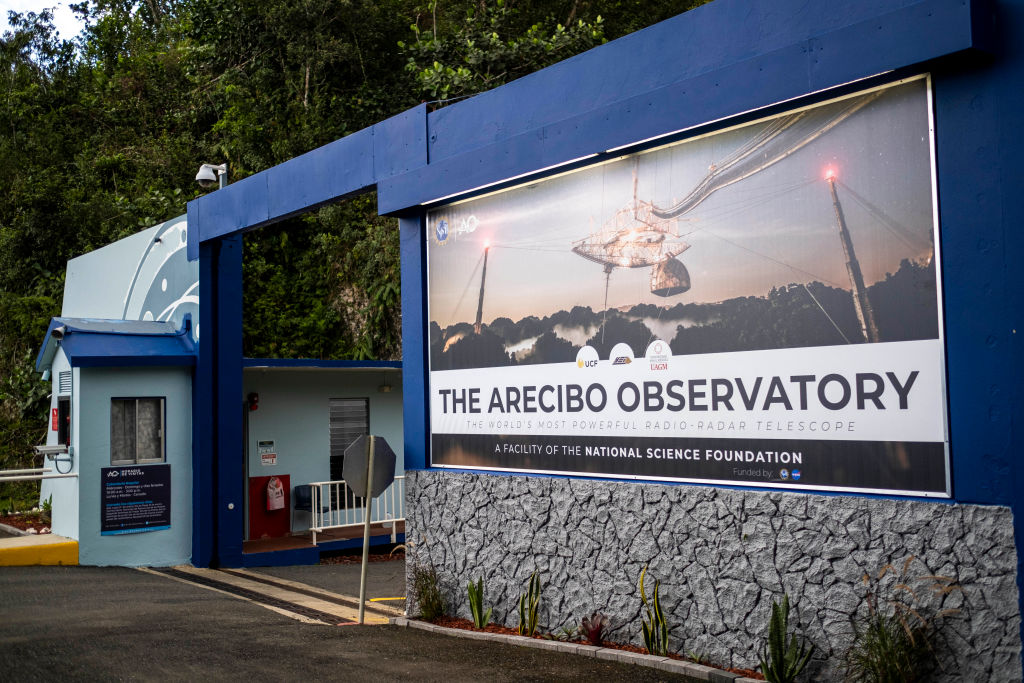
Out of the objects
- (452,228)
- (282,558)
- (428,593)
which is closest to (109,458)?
(282,558)

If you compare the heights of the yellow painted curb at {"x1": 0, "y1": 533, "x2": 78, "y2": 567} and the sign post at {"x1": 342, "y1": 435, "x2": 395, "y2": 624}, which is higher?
the sign post at {"x1": 342, "y1": 435, "x2": 395, "y2": 624}

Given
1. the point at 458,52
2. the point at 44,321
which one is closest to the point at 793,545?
the point at 458,52

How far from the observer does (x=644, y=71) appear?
283 inches

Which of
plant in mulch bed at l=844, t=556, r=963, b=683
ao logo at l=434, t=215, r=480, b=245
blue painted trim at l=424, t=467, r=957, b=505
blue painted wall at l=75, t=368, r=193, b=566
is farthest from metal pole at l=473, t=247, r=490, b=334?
blue painted wall at l=75, t=368, r=193, b=566

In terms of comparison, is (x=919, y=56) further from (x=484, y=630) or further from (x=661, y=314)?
(x=484, y=630)

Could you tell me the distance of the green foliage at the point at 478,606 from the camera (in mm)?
8141

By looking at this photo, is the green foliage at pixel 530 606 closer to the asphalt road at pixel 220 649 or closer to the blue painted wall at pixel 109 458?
the asphalt road at pixel 220 649

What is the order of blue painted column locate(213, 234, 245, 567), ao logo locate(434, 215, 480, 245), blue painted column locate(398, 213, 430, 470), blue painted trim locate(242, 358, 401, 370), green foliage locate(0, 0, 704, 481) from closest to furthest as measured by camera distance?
ao logo locate(434, 215, 480, 245) → blue painted column locate(398, 213, 430, 470) → blue painted column locate(213, 234, 245, 567) → blue painted trim locate(242, 358, 401, 370) → green foliage locate(0, 0, 704, 481)

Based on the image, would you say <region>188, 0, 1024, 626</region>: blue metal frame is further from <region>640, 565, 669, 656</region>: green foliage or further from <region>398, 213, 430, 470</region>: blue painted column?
<region>640, 565, 669, 656</region>: green foliage

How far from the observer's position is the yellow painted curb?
11797mm

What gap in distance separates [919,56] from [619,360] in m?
3.07

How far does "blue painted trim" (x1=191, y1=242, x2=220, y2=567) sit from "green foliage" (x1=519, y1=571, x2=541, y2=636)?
6760 mm

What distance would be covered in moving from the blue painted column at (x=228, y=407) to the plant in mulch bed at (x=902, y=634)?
32.2 ft

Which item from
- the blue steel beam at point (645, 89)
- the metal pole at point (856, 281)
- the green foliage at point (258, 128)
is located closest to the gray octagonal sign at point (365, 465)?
the blue steel beam at point (645, 89)
